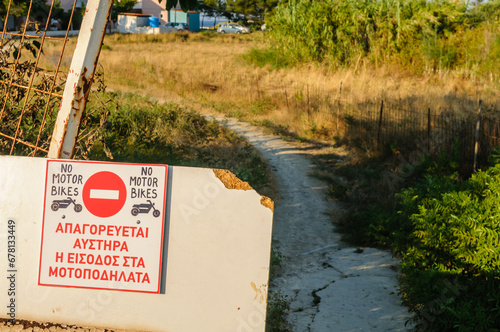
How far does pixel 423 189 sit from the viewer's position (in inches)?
251

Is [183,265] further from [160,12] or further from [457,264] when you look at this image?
[160,12]

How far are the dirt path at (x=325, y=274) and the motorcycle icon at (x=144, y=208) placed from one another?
2302 millimetres

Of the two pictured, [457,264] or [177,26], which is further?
[177,26]

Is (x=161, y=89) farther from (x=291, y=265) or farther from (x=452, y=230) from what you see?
(x=452, y=230)

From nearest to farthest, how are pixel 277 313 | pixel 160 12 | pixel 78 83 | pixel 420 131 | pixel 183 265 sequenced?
1. pixel 183 265
2. pixel 78 83
3. pixel 277 313
4. pixel 420 131
5. pixel 160 12

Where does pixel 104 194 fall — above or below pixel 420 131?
below

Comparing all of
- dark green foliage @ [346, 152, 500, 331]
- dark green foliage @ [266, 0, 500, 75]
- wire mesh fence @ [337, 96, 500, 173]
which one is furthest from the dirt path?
dark green foliage @ [266, 0, 500, 75]

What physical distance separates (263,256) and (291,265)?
350 cm

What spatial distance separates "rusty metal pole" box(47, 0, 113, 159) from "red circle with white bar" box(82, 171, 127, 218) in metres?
0.53

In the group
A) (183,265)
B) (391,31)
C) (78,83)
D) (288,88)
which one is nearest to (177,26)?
(391,31)

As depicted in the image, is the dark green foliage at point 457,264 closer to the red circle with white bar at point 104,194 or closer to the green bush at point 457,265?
the green bush at point 457,265

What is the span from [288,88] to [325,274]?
1199 cm

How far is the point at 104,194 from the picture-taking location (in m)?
3.01

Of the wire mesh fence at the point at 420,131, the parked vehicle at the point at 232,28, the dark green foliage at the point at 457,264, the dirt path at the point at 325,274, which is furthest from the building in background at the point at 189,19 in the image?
the dark green foliage at the point at 457,264
